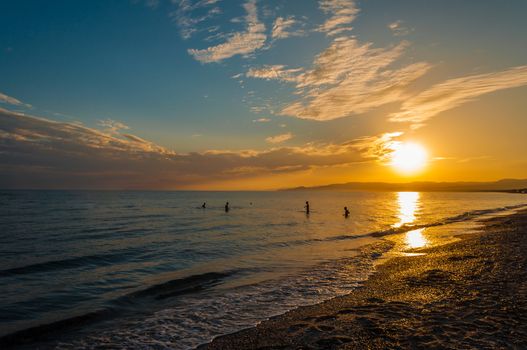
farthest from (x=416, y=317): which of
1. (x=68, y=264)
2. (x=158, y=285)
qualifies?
(x=68, y=264)

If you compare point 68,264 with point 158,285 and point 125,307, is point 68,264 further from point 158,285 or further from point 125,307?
point 125,307

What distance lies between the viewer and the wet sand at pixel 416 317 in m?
7.19

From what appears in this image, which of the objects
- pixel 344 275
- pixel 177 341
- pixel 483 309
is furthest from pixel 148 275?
pixel 483 309

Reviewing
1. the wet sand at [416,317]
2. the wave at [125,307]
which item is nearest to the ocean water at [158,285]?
the wave at [125,307]

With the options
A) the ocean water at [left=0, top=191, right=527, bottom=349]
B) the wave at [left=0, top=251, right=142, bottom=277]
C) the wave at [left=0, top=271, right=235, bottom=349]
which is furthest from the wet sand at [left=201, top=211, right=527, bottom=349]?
the wave at [left=0, top=251, right=142, bottom=277]

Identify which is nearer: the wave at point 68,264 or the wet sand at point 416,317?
the wet sand at point 416,317

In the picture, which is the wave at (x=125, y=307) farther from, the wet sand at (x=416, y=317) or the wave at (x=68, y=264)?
the wave at (x=68, y=264)

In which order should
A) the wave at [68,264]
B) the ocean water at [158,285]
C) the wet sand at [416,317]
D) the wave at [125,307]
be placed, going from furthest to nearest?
the wave at [68,264], the ocean water at [158,285], the wave at [125,307], the wet sand at [416,317]

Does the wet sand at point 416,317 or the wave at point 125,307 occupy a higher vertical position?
the wet sand at point 416,317

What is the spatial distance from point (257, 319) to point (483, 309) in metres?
6.60

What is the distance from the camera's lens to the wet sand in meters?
7.19

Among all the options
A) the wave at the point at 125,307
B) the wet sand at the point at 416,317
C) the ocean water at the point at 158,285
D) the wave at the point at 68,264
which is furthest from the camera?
the wave at the point at 68,264

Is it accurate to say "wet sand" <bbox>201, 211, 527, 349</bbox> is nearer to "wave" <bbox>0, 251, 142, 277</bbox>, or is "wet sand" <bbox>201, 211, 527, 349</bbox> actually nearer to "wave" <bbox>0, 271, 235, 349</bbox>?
"wave" <bbox>0, 271, 235, 349</bbox>

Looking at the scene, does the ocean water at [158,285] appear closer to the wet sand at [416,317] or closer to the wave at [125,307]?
the wave at [125,307]
